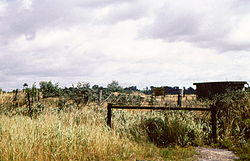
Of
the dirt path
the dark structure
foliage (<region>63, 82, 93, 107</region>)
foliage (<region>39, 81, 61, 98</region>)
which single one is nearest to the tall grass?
the dirt path

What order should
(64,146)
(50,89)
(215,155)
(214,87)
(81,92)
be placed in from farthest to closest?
(50,89) < (214,87) < (81,92) < (215,155) < (64,146)

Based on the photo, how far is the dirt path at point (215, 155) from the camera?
312 inches

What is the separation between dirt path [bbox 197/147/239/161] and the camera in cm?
791

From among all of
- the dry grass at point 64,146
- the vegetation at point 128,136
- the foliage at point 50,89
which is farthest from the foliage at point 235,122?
the foliage at point 50,89

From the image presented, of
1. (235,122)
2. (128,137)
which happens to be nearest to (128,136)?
(128,137)

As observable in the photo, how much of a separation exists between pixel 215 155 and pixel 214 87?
66.6 ft

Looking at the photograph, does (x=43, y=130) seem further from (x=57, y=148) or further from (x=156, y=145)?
(x=156, y=145)

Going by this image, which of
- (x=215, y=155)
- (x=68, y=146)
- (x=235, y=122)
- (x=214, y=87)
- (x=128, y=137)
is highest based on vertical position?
(x=214, y=87)

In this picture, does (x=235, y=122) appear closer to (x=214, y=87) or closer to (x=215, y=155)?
(x=215, y=155)

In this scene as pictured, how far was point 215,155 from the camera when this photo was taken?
823 centimetres

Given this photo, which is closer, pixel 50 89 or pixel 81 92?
pixel 81 92

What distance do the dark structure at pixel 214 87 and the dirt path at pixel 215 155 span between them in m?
16.7

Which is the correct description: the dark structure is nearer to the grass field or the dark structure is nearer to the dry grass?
the grass field

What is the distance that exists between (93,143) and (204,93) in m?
22.6
